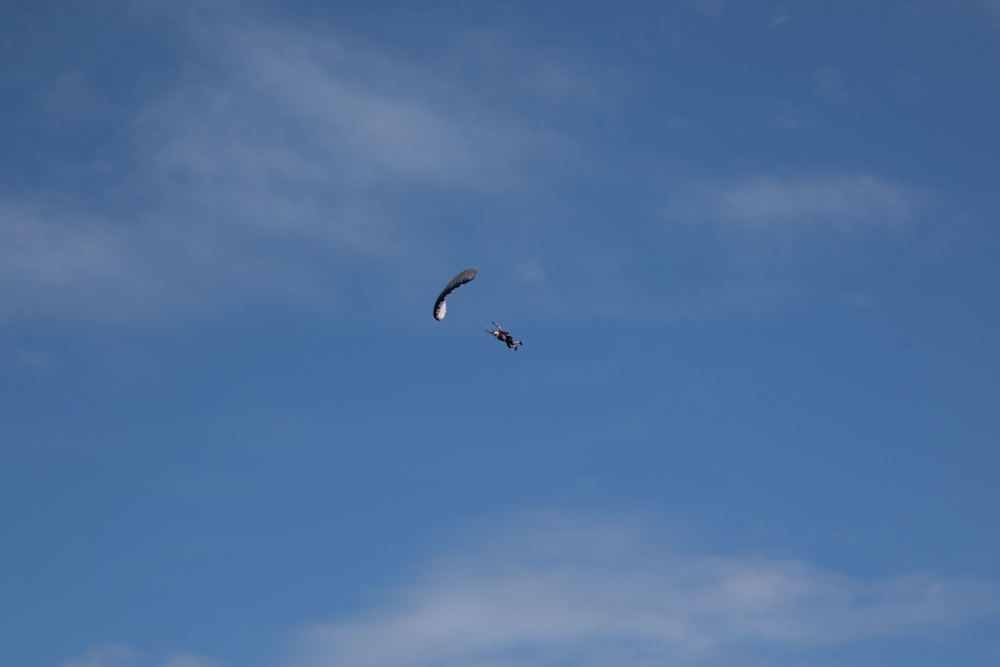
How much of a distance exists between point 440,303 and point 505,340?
6.10 m

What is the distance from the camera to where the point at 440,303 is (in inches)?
7224

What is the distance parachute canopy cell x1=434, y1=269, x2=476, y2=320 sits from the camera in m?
182

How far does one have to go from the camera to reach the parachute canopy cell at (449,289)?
182m

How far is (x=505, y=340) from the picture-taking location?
181625mm

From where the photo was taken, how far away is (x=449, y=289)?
7190 inches
